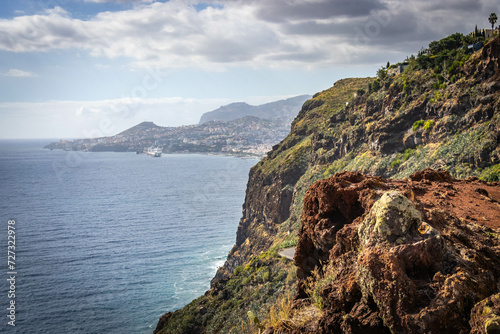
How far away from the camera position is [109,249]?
60.2 m

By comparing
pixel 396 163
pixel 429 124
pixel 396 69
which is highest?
pixel 396 69

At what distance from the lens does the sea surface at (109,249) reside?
1590 inches

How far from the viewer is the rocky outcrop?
16.8 ft

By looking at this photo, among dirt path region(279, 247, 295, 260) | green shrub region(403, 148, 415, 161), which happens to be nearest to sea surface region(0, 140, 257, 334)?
dirt path region(279, 247, 295, 260)

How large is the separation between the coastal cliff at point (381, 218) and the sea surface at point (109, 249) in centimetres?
948

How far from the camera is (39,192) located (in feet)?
350

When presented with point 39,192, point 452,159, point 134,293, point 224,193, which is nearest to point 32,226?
point 134,293

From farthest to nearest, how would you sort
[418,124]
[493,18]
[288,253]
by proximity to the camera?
[493,18] < [418,124] < [288,253]

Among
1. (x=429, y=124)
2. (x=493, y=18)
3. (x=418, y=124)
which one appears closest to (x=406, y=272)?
(x=429, y=124)

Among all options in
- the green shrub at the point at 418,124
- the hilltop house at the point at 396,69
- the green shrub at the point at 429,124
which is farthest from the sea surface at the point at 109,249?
the hilltop house at the point at 396,69

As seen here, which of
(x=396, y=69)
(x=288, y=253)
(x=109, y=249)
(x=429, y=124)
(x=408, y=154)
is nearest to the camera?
(x=288, y=253)

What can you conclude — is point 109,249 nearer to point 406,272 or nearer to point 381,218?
point 381,218

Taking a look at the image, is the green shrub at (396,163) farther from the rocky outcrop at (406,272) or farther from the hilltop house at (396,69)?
the rocky outcrop at (406,272)

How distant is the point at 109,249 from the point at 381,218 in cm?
6019
